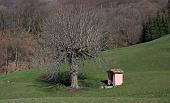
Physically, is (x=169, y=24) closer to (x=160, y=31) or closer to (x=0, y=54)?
(x=160, y=31)

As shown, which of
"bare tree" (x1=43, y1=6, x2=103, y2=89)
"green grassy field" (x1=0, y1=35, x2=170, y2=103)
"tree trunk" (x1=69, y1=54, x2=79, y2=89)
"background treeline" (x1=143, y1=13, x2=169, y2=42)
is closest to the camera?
"green grassy field" (x1=0, y1=35, x2=170, y2=103)

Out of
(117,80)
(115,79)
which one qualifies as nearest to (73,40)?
(115,79)

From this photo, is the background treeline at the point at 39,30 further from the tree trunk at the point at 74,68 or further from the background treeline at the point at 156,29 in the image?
the tree trunk at the point at 74,68

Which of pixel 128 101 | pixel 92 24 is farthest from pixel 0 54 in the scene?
pixel 128 101

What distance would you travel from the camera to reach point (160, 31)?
116 meters

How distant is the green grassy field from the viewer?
1196 inches

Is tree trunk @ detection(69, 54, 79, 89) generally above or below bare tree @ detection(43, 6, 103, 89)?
below

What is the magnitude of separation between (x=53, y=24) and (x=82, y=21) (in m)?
3.58

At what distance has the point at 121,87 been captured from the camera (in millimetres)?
46312

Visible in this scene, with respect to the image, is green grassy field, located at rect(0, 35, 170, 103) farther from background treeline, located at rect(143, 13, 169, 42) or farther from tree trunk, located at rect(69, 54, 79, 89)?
background treeline, located at rect(143, 13, 169, 42)

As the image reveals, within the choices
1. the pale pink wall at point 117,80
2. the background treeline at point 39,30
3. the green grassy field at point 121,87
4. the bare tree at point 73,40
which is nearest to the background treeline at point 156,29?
the background treeline at point 39,30

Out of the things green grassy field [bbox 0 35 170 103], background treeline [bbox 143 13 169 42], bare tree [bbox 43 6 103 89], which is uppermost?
background treeline [bbox 143 13 169 42]

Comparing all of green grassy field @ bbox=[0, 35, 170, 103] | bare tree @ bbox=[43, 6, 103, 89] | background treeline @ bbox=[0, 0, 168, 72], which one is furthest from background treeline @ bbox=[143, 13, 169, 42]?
bare tree @ bbox=[43, 6, 103, 89]

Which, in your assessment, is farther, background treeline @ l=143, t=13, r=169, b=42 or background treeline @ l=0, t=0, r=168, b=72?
background treeline @ l=143, t=13, r=169, b=42
